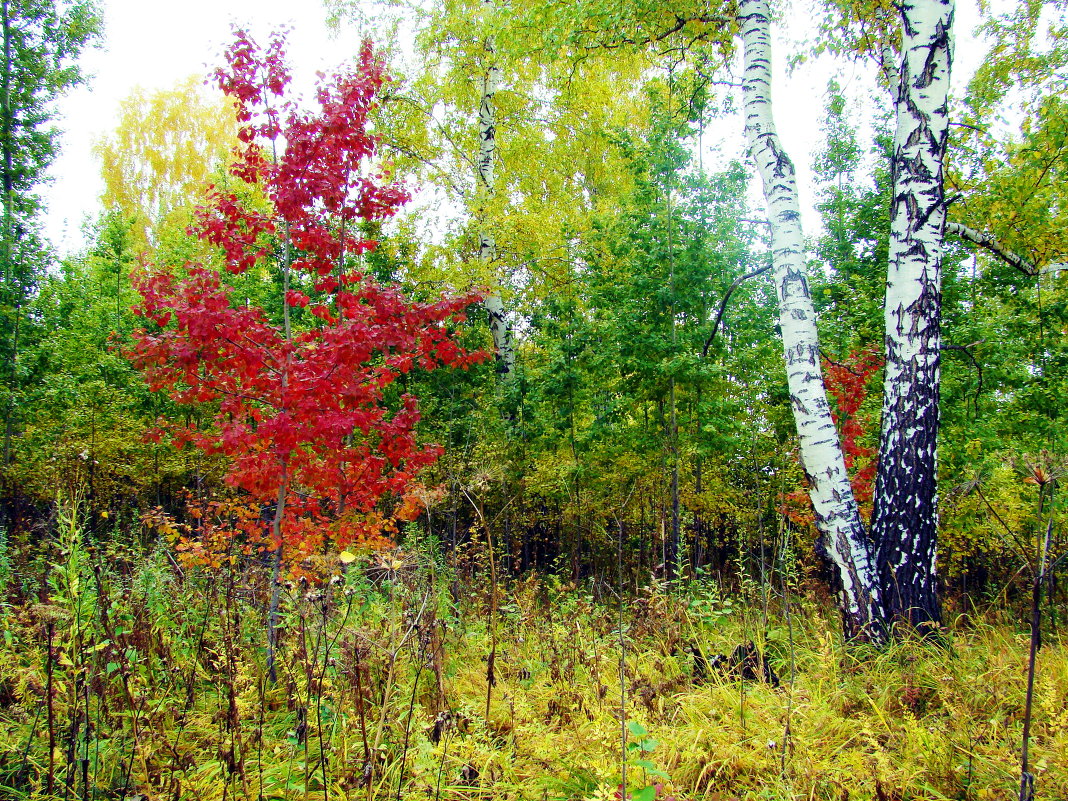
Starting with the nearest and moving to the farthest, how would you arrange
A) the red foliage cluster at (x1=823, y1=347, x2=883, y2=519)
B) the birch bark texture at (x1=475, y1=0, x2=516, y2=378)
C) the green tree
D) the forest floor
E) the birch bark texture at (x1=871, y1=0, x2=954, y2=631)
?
the forest floor, the birch bark texture at (x1=871, y1=0, x2=954, y2=631), the red foliage cluster at (x1=823, y1=347, x2=883, y2=519), the green tree, the birch bark texture at (x1=475, y1=0, x2=516, y2=378)

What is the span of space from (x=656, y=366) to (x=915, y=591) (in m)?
4.54

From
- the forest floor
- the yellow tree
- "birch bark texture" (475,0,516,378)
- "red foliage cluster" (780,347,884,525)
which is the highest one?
the yellow tree

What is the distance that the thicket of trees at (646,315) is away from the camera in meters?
3.85

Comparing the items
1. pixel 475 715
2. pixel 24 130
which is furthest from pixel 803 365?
pixel 24 130

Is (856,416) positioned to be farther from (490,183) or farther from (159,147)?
(159,147)

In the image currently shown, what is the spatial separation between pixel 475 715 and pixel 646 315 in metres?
6.47

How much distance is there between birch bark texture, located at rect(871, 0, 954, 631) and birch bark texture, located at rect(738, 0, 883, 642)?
153 millimetres

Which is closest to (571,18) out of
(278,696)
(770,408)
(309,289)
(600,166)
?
(278,696)

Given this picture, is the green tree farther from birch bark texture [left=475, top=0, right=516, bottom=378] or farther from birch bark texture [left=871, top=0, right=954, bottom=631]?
birch bark texture [left=871, top=0, right=954, bottom=631]

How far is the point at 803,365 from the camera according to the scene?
400cm

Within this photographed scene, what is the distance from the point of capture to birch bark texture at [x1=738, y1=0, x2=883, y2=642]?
3.72 m

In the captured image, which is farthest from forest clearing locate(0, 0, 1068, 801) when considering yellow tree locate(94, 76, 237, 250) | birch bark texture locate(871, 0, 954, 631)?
yellow tree locate(94, 76, 237, 250)

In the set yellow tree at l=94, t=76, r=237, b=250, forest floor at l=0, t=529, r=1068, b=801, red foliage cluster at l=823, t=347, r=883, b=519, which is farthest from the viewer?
yellow tree at l=94, t=76, r=237, b=250

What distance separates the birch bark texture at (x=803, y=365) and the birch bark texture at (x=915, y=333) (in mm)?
153
